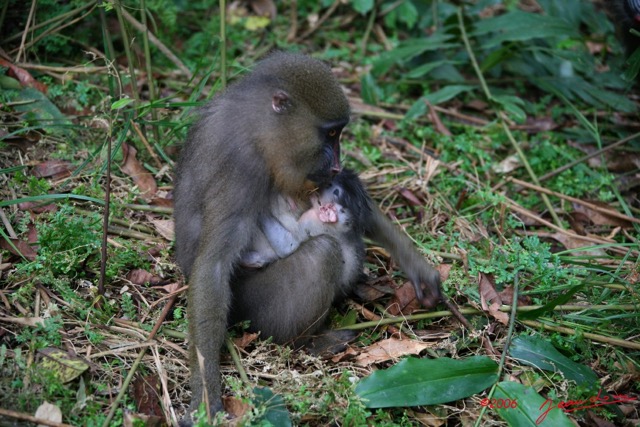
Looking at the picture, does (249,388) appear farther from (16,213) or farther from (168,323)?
(16,213)

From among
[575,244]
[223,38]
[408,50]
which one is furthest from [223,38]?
[575,244]

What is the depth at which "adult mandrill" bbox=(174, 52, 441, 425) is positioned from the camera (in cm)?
362

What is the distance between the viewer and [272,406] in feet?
10.8

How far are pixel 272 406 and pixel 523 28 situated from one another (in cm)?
419

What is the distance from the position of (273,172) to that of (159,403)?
1.27 meters

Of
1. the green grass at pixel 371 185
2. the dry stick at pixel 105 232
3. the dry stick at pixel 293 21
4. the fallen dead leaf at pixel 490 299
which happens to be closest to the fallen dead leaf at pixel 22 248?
the green grass at pixel 371 185

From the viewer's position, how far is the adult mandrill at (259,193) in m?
3.62

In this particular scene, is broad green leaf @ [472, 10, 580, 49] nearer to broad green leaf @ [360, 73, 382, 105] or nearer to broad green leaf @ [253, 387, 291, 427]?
broad green leaf @ [360, 73, 382, 105]

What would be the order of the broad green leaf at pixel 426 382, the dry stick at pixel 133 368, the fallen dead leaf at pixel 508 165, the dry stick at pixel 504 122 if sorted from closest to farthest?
the dry stick at pixel 133 368
the broad green leaf at pixel 426 382
the dry stick at pixel 504 122
the fallen dead leaf at pixel 508 165

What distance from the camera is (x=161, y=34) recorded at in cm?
599

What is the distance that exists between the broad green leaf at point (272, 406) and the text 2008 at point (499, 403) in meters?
0.98

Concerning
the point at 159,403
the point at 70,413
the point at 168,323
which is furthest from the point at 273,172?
the point at 70,413

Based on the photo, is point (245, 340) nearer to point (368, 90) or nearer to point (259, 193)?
point (259, 193)

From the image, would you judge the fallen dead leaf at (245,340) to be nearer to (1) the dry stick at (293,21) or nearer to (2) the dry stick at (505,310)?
(2) the dry stick at (505,310)
